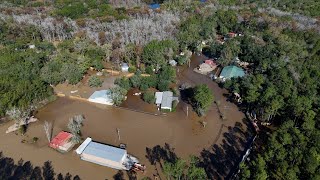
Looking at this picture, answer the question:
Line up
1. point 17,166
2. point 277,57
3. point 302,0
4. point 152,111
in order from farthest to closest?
point 302,0 → point 277,57 → point 152,111 → point 17,166

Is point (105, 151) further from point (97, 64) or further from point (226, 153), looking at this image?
point (97, 64)

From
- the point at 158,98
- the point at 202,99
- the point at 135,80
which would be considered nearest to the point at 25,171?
the point at 158,98

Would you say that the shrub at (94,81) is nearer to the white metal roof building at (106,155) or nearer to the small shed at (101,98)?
the small shed at (101,98)

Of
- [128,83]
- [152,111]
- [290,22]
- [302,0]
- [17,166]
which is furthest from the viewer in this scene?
[302,0]

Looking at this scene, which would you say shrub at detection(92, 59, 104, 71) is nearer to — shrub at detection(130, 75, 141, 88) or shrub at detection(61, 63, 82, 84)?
shrub at detection(61, 63, 82, 84)

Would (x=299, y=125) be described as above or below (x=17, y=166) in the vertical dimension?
above

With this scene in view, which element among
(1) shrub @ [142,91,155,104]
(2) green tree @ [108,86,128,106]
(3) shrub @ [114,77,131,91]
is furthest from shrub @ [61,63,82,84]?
(1) shrub @ [142,91,155,104]

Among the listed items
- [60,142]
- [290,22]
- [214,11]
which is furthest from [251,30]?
[60,142]

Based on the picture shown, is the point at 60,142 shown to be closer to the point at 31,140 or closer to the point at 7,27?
the point at 31,140

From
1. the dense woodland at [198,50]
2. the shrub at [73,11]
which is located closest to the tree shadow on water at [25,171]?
the dense woodland at [198,50]
